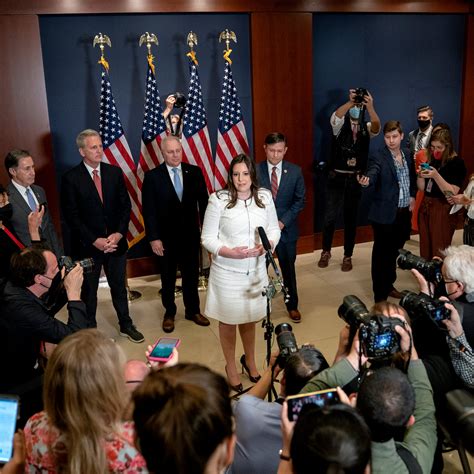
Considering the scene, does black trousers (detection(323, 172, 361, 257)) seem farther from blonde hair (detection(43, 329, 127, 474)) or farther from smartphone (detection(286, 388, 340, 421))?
blonde hair (detection(43, 329, 127, 474))

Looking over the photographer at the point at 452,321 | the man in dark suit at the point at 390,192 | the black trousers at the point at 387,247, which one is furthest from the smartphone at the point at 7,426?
the black trousers at the point at 387,247

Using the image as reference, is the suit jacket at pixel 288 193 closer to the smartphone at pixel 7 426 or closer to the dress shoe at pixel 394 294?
the dress shoe at pixel 394 294

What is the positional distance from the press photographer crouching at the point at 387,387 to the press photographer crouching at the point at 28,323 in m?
1.34

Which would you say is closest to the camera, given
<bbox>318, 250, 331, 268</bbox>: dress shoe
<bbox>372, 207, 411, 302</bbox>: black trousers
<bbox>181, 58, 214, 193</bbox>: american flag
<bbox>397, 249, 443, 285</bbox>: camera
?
<bbox>397, 249, 443, 285</bbox>: camera

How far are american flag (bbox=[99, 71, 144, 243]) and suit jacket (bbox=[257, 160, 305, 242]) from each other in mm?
1377

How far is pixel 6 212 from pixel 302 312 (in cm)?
247

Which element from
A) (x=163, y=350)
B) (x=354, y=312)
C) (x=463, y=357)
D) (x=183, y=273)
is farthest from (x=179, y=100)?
(x=463, y=357)

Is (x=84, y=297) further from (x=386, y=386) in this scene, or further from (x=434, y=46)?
(x=434, y=46)

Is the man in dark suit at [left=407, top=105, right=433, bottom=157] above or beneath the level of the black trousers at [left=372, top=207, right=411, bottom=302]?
above

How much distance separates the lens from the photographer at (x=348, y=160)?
5309 mm

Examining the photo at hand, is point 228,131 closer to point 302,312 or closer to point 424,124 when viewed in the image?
point 302,312

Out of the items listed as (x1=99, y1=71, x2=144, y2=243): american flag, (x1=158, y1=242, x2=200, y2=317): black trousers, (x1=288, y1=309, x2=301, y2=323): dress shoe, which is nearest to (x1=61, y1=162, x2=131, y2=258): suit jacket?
(x1=158, y1=242, x2=200, y2=317): black trousers

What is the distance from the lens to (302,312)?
14.9 ft

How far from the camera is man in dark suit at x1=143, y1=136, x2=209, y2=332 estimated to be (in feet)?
13.8
